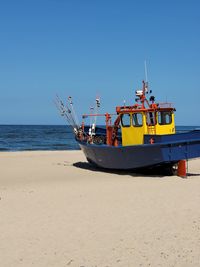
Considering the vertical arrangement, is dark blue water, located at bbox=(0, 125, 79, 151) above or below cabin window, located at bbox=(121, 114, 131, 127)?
below

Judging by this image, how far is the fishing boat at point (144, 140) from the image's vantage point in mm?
12828

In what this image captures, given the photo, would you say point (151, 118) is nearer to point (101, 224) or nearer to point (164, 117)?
point (164, 117)

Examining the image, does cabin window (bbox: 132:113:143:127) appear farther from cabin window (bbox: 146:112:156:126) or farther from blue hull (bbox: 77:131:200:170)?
blue hull (bbox: 77:131:200:170)

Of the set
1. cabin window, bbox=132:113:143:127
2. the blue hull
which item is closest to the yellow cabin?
cabin window, bbox=132:113:143:127

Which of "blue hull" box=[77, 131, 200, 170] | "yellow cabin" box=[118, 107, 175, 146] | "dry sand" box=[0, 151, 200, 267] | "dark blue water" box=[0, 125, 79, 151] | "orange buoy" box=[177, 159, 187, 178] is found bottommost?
"dark blue water" box=[0, 125, 79, 151]

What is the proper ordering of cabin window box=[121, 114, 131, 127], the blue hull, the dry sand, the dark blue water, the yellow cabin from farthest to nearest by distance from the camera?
the dark blue water → cabin window box=[121, 114, 131, 127] → the yellow cabin → the blue hull → the dry sand

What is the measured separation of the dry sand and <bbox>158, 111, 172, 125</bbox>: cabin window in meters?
2.44

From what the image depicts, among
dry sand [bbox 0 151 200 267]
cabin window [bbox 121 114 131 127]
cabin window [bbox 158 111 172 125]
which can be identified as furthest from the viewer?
cabin window [bbox 121 114 131 127]

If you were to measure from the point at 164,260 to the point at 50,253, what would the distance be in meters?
1.50

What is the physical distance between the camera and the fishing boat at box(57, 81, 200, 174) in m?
12.8

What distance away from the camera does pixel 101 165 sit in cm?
1534

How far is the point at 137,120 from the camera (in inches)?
544

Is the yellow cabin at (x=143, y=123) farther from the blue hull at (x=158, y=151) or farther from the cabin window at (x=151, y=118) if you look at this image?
the blue hull at (x=158, y=151)

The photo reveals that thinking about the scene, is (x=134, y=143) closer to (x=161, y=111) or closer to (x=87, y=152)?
(x=161, y=111)
